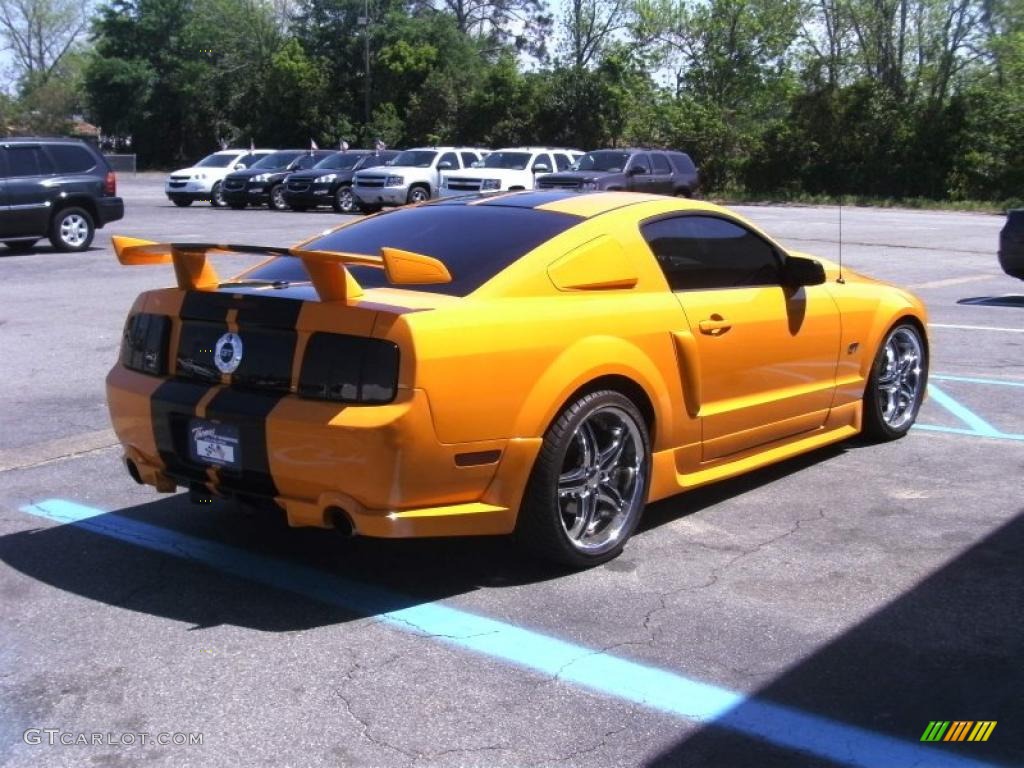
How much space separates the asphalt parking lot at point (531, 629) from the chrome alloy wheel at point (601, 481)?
0.55 ft

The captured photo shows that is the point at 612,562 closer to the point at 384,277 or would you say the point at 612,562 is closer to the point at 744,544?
the point at 744,544

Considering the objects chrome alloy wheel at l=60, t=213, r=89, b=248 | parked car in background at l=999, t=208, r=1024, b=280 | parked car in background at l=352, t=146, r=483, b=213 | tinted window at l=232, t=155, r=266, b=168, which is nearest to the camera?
parked car in background at l=999, t=208, r=1024, b=280

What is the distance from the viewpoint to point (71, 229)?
61.5 ft

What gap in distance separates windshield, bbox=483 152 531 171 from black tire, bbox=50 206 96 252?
13002 millimetres

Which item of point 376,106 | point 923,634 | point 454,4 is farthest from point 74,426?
point 454,4

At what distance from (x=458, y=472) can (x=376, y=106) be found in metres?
57.1

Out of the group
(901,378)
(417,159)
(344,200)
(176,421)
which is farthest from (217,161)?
(176,421)

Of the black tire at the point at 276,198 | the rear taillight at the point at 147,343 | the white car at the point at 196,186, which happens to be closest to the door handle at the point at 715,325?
the rear taillight at the point at 147,343

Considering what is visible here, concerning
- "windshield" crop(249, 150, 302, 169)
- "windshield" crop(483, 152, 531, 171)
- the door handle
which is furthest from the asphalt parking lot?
"windshield" crop(249, 150, 302, 169)

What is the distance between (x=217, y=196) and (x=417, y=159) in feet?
20.2

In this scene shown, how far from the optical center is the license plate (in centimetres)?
458

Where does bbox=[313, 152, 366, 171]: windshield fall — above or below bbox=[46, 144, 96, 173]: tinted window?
above

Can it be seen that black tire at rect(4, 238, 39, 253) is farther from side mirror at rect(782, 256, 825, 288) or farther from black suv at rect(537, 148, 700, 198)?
side mirror at rect(782, 256, 825, 288)
